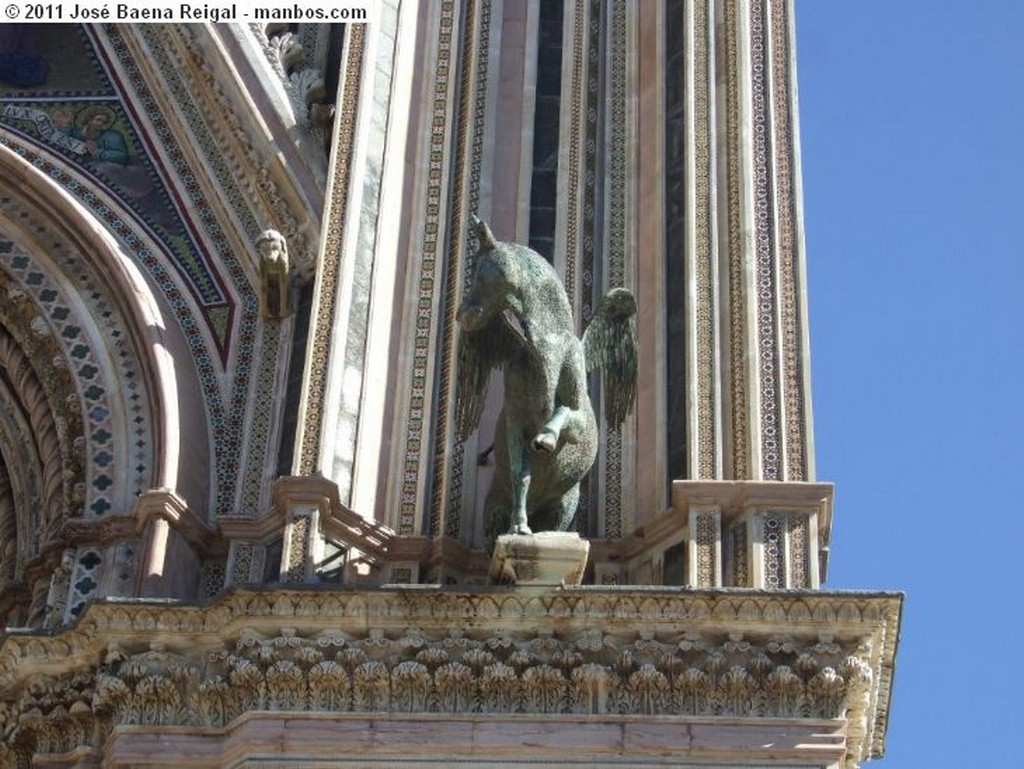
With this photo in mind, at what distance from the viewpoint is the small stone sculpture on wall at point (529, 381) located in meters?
11.3

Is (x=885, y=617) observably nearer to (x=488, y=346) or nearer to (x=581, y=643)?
(x=581, y=643)

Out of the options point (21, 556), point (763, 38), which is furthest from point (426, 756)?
point (763, 38)

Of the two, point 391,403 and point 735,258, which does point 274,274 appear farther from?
point 735,258

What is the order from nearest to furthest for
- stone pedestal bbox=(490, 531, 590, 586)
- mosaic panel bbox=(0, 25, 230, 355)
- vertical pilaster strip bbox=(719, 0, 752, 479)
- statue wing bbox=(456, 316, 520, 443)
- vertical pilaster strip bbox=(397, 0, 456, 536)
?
stone pedestal bbox=(490, 531, 590, 586) → statue wing bbox=(456, 316, 520, 443) → vertical pilaster strip bbox=(719, 0, 752, 479) → vertical pilaster strip bbox=(397, 0, 456, 536) → mosaic panel bbox=(0, 25, 230, 355)

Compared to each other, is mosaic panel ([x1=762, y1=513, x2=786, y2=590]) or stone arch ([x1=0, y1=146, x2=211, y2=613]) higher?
stone arch ([x1=0, y1=146, x2=211, y2=613])

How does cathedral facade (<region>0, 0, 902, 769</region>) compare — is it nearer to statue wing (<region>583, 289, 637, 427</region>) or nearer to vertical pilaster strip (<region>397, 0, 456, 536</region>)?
vertical pilaster strip (<region>397, 0, 456, 536</region>)

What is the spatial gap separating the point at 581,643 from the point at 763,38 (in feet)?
13.2

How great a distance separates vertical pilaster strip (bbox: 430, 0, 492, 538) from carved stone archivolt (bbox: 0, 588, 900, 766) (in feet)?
3.75

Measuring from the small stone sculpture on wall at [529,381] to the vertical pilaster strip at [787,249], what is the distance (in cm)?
86

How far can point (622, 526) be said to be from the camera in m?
11.9

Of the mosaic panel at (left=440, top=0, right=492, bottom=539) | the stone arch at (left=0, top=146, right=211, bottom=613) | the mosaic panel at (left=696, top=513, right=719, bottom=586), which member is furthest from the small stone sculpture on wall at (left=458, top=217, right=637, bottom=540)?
the stone arch at (left=0, top=146, right=211, bottom=613)

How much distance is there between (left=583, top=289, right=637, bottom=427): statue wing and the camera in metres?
11.9

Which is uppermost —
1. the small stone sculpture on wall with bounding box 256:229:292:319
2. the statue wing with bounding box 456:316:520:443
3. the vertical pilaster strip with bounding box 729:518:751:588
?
the small stone sculpture on wall with bounding box 256:229:292:319

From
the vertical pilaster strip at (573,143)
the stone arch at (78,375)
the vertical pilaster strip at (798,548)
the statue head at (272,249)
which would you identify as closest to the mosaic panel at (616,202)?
the vertical pilaster strip at (573,143)
